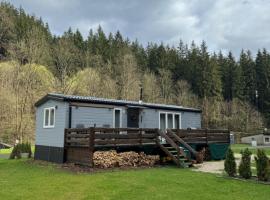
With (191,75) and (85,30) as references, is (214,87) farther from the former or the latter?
(85,30)

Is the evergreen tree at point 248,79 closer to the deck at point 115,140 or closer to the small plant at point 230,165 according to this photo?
the deck at point 115,140

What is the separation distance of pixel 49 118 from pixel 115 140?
485 centimetres

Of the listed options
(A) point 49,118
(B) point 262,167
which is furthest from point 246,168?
(A) point 49,118

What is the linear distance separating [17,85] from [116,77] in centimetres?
1655

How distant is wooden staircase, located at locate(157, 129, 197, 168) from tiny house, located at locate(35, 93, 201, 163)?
269 centimetres

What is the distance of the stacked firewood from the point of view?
43.1ft

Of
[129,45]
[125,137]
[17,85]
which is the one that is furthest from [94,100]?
[129,45]

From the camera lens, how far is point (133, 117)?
1817 cm

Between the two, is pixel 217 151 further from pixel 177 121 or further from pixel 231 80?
pixel 231 80

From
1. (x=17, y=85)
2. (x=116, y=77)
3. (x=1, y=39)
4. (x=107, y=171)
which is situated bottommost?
(x=107, y=171)

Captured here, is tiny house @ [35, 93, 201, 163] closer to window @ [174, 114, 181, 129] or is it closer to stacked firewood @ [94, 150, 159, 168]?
window @ [174, 114, 181, 129]

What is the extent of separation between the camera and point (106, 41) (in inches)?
2327

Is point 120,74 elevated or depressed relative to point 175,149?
elevated

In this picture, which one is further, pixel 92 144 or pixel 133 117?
pixel 133 117
